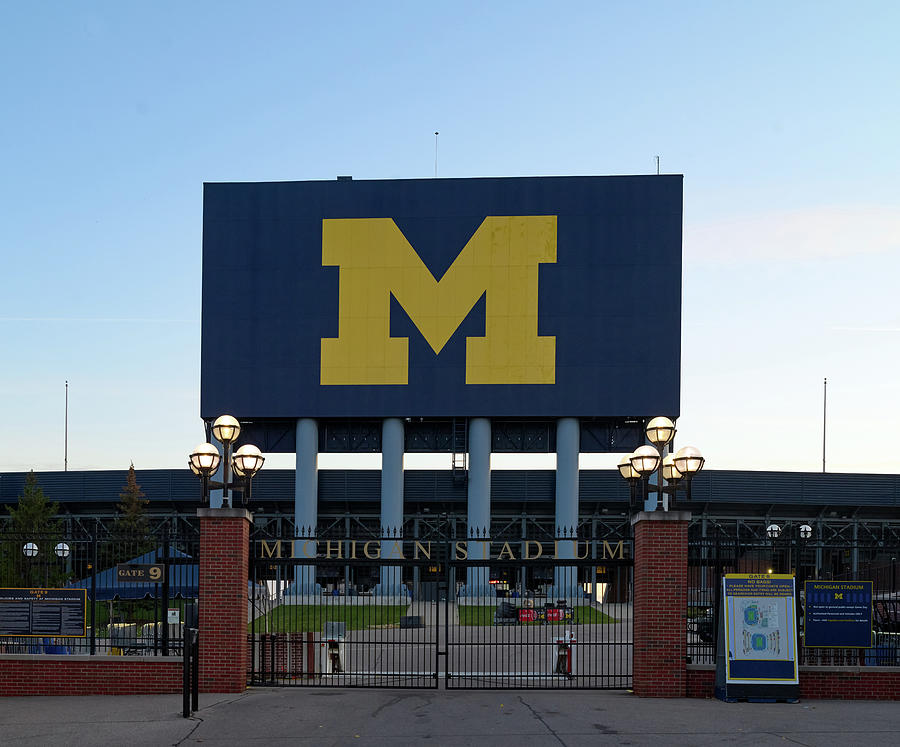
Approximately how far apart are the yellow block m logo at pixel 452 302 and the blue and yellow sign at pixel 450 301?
0.24 feet

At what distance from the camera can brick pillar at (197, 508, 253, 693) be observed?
64.7ft

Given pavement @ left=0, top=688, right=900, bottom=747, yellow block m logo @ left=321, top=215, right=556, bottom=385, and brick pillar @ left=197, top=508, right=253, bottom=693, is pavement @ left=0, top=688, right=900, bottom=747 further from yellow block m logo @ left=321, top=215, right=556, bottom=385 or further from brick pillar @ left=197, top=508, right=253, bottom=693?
yellow block m logo @ left=321, top=215, right=556, bottom=385

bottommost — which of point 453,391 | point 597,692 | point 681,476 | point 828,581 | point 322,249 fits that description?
point 597,692

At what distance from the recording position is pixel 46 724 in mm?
16641

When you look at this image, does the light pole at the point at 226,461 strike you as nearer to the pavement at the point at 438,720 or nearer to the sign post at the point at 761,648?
the pavement at the point at 438,720

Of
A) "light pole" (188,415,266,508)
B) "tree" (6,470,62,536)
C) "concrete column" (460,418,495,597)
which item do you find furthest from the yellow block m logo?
"light pole" (188,415,266,508)

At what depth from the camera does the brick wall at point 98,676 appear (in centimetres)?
1986

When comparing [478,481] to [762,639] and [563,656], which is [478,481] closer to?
[563,656]

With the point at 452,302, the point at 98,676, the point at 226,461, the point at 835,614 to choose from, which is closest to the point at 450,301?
the point at 452,302

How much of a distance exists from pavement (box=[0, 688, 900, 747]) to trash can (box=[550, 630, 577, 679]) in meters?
3.44

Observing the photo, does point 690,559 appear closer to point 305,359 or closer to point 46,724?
point 46,724

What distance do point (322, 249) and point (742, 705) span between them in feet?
144

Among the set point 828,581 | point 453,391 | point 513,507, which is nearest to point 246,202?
point 453,391

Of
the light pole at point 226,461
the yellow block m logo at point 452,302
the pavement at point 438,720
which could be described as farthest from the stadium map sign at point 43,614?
the yellow block m logo at point 452,302
